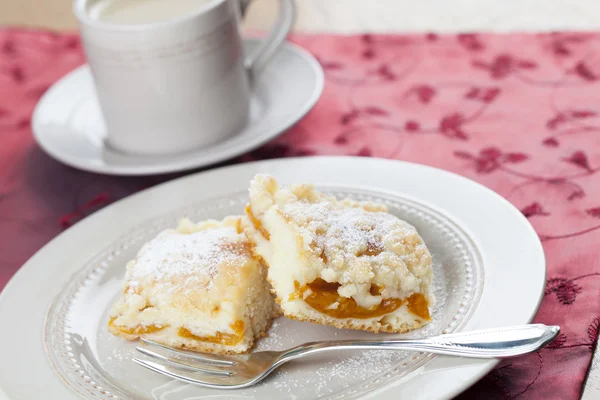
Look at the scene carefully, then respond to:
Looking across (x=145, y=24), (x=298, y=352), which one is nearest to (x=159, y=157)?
(x=145, y=24)

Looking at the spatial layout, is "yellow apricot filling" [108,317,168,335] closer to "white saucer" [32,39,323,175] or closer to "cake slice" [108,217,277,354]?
"cake slice" [108,217,277,354]

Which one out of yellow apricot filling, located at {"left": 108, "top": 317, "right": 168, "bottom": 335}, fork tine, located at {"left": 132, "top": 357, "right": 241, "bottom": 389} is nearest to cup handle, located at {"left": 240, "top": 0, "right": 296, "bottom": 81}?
yellow apricot filling, located at {"left": 108, "top": 317, "right": 168, "bottom": 335}

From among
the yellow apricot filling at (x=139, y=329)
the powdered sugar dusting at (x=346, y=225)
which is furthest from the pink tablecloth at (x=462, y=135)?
the yellow apricot filling at (x=139, y=329)

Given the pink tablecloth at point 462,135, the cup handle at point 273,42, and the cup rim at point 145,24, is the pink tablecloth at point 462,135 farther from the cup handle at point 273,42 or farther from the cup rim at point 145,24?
the cup rim at point 145,24

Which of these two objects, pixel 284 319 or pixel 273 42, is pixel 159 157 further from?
pixel 284 319

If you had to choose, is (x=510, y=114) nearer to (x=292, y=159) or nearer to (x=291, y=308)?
(x=292, y=159)
